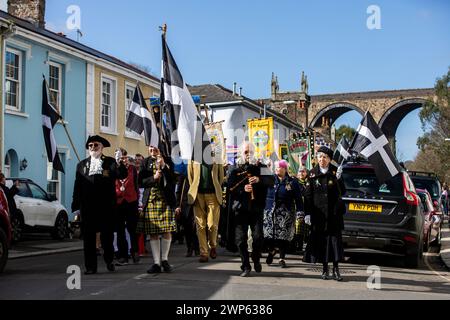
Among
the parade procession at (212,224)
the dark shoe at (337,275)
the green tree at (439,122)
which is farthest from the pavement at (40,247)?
the green tree at (439,122)

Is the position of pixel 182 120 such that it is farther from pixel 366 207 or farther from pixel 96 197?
pixel 366 207

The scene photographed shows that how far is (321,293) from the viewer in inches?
297

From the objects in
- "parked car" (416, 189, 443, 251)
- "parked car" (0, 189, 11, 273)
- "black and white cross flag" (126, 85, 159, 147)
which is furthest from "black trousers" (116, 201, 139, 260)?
"parked car" (416, 189, 443, 251)

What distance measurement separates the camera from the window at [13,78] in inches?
794

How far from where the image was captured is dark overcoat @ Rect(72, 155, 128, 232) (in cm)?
923

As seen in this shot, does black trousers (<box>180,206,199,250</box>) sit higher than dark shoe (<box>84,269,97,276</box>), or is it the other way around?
black trousers (<box>180,206,199,250</box>)

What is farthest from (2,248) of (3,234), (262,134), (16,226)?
(262,134)

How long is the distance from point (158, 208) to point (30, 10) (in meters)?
19.1

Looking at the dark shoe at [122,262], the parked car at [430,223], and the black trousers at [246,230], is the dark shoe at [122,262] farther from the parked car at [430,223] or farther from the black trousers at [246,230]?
the parked car at [430,223]

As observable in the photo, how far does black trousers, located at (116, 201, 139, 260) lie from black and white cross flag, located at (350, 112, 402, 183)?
418 centimetres

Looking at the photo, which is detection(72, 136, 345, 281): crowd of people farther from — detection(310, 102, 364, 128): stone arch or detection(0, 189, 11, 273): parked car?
detection(310, 102, 364, 128): stone arch

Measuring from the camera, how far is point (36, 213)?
667 inches

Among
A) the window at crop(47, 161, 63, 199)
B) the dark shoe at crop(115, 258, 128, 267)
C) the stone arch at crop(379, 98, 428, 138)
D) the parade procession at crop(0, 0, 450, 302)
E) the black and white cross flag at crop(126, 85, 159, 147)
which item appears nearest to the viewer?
the parade procession at crop(0, 0, 450, 302)

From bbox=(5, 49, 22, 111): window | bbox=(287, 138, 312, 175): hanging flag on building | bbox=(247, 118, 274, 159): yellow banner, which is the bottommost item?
bbox=(287, 138, 312, 175): hanging flag on building
